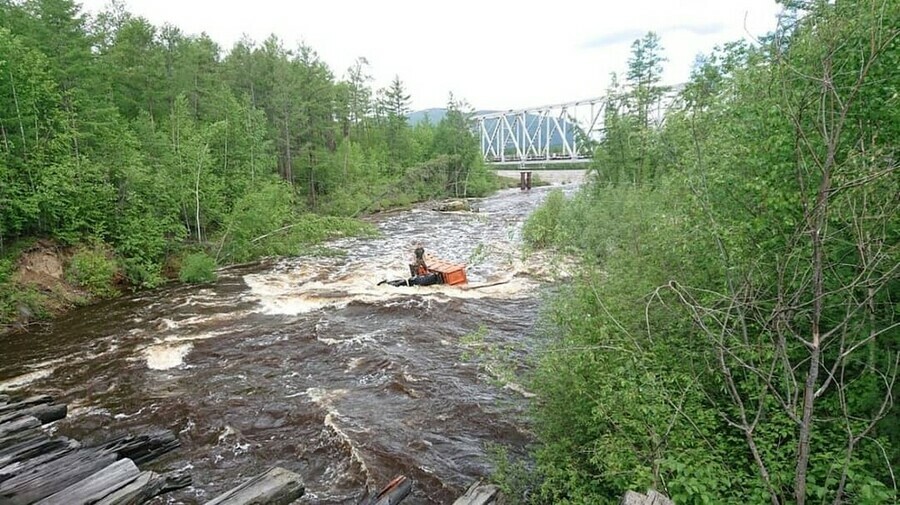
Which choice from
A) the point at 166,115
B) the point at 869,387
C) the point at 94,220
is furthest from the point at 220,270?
the point at 869,387

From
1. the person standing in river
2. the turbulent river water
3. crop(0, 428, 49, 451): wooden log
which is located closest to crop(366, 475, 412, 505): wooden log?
the turbulent river water

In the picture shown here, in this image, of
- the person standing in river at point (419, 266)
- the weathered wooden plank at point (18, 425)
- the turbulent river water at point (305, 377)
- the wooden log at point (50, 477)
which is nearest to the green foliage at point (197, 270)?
the turbulent river water at point (305, 377)

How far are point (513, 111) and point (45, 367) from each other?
286 ft

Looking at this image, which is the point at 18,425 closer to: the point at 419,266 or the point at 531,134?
the point at 419,266

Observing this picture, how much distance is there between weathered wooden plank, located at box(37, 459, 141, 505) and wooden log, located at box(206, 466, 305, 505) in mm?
1142

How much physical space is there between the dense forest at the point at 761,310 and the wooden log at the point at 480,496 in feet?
0.57

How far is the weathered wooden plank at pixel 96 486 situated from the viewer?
180 inches

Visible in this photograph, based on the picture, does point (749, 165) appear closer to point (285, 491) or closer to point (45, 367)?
point (285, 491)

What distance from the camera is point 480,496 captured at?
5.04 m

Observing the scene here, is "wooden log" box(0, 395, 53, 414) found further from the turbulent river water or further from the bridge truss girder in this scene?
the bridge truss girder

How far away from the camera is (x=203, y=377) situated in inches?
396

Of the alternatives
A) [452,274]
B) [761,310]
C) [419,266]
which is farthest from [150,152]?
[761,310]

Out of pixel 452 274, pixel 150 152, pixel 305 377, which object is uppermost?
pixel 150 152

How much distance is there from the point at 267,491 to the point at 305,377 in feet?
17.6
